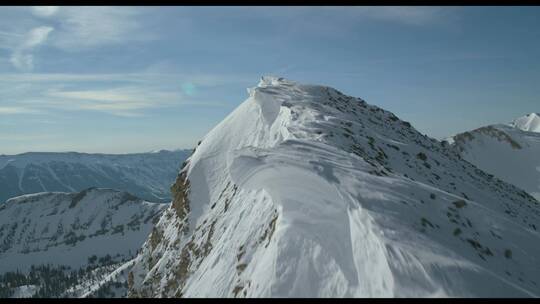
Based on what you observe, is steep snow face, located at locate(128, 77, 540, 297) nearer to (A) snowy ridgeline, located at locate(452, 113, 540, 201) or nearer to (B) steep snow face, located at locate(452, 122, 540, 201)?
(A) snowy ridgeline, located at locate(452, 113, 540, 201)

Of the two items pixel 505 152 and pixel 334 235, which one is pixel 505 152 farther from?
pixel 334 235

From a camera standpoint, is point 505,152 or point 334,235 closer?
point 334,235

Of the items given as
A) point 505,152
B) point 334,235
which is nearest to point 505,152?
point 505,152

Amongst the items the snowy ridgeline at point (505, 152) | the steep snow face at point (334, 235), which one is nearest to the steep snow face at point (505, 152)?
the snowy ridgeline at point (505, 152)

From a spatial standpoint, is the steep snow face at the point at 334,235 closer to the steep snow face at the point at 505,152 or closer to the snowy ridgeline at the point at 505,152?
the snowy ridgeline at the point at 505,152

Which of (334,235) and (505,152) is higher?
(334,235)

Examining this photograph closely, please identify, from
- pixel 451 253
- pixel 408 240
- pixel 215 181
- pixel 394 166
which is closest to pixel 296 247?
pixel 408 240

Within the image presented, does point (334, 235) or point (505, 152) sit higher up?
point (334, 235)
